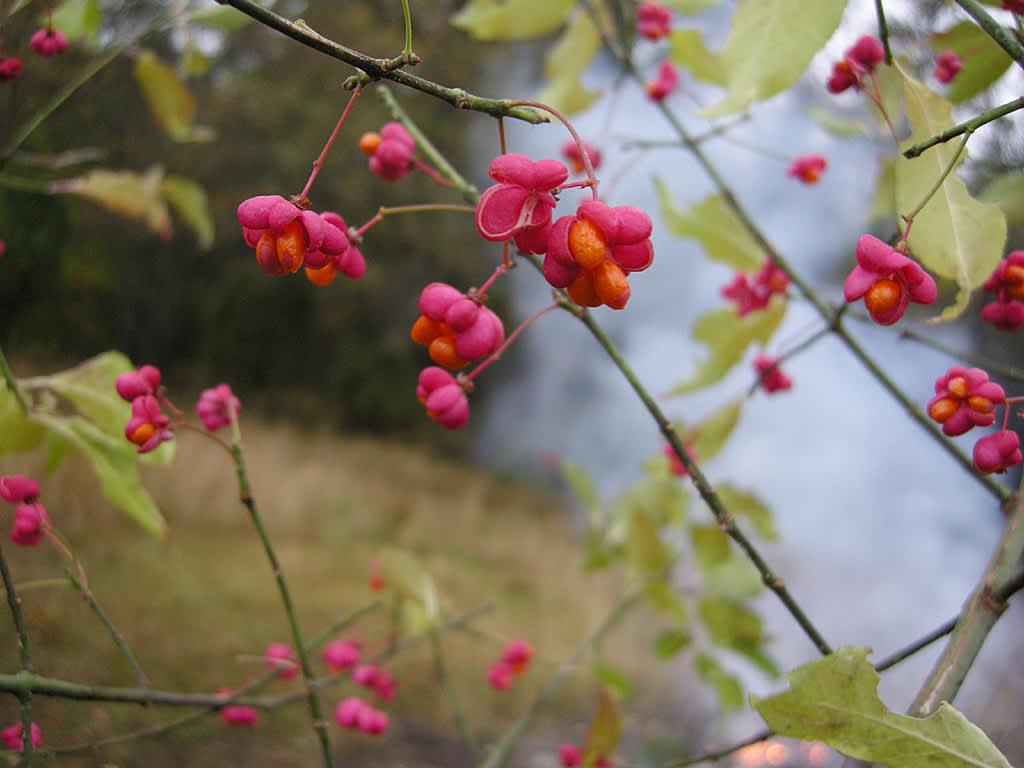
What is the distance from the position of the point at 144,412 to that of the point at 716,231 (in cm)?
29

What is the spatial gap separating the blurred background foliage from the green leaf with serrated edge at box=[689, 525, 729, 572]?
2.38ft

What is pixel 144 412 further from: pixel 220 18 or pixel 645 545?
pixel 645 545

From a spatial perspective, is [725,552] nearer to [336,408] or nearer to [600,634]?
[600,634]

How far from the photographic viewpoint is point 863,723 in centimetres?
17

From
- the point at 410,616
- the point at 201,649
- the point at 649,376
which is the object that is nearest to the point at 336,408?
the point at 649,376

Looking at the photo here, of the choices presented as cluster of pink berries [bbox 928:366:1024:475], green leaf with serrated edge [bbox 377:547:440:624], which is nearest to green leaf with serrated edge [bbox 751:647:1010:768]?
cluster of pink berries [bbox 928:366:1024:475]

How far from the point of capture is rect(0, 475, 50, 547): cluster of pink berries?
0.86 ft

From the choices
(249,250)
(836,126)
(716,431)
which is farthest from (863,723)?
(249,250)

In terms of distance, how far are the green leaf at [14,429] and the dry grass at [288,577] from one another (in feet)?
0.31

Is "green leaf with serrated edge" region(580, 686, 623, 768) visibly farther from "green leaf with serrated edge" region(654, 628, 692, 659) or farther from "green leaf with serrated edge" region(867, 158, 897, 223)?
"green leaf with serrated edge" region(867, 158, 897, 223)

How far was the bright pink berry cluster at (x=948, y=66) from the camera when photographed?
0.95 ft

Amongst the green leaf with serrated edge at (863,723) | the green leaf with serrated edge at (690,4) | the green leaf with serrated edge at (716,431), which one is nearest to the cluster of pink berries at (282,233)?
the green leaf with serrated edge at (863,723)

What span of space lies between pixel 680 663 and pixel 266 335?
1400 millimetres

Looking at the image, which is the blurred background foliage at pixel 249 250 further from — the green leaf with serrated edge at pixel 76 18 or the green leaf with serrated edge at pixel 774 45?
the green leaf with serrated edge at pixel 774 45
